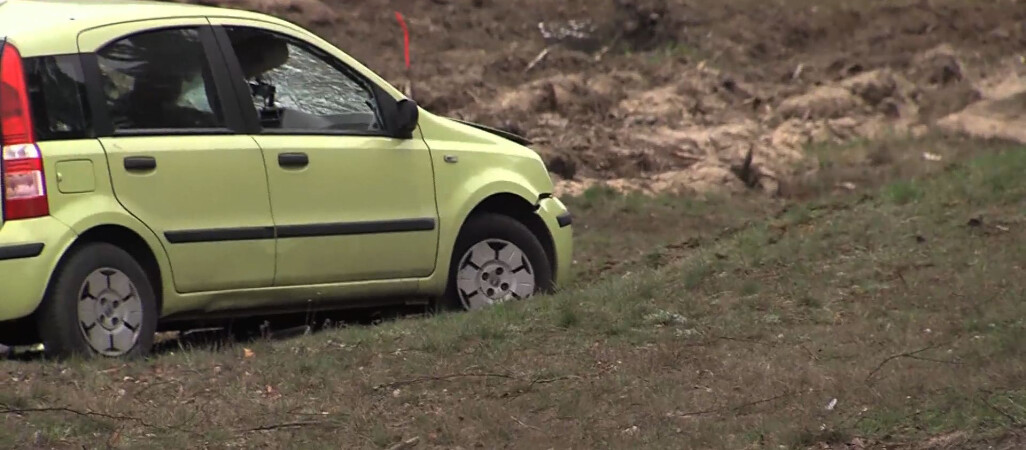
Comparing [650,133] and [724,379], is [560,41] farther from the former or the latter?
[724,379]

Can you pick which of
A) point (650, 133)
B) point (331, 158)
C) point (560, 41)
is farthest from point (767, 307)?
point (560, 41)

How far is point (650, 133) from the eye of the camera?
15.1 m

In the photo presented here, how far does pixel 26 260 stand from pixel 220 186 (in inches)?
40.5

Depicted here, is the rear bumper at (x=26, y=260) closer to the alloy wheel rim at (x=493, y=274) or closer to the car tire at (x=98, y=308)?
the car tire at (x=98, y=308)

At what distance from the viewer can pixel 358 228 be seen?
26.8ft

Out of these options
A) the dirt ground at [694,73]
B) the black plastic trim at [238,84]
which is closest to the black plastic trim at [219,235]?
the black plastic trim at [238,84]

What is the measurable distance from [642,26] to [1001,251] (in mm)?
9085

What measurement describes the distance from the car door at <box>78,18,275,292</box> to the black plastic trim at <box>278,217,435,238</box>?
0.49ft

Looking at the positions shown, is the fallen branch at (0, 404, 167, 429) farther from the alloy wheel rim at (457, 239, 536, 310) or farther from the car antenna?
the car antenna

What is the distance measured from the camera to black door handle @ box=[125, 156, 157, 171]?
7270 mm

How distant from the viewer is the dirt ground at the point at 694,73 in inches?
579

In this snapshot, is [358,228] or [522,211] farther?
[522,211]

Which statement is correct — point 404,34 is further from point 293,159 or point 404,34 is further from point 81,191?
point 81,191

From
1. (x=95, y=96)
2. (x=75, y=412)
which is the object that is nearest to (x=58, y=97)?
(x=95, y=96)
